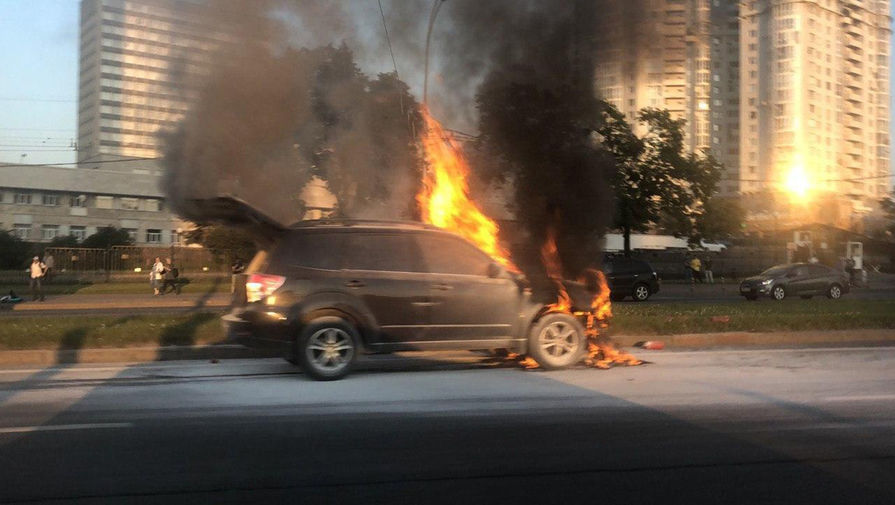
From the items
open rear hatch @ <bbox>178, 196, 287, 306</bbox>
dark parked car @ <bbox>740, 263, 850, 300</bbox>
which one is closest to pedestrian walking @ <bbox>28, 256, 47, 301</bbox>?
open rear hatch @ <bbox>178, 196, 287, 306</bbox>

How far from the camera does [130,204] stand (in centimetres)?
5812

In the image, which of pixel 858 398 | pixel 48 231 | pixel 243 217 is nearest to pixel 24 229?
pixel 48 231

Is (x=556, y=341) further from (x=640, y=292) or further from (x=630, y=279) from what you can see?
(x=640, y=292)

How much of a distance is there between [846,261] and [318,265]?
27852 mm

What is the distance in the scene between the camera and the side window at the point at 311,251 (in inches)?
306

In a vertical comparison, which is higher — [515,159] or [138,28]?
[138,28]

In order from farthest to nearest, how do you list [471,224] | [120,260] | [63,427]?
[120,260] < [471,224] < [63,427]

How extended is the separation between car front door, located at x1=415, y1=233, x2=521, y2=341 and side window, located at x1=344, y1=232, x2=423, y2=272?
134 mm

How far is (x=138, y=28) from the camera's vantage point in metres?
10.7

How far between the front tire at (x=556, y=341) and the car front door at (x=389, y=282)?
4.27 ft

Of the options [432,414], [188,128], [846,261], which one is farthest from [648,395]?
[846,261]

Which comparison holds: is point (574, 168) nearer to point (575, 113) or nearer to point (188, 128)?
point (575, 113)

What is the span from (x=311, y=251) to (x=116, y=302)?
698 inches

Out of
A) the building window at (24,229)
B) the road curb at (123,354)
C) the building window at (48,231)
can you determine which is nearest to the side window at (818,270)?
the road curb at (123,354)
